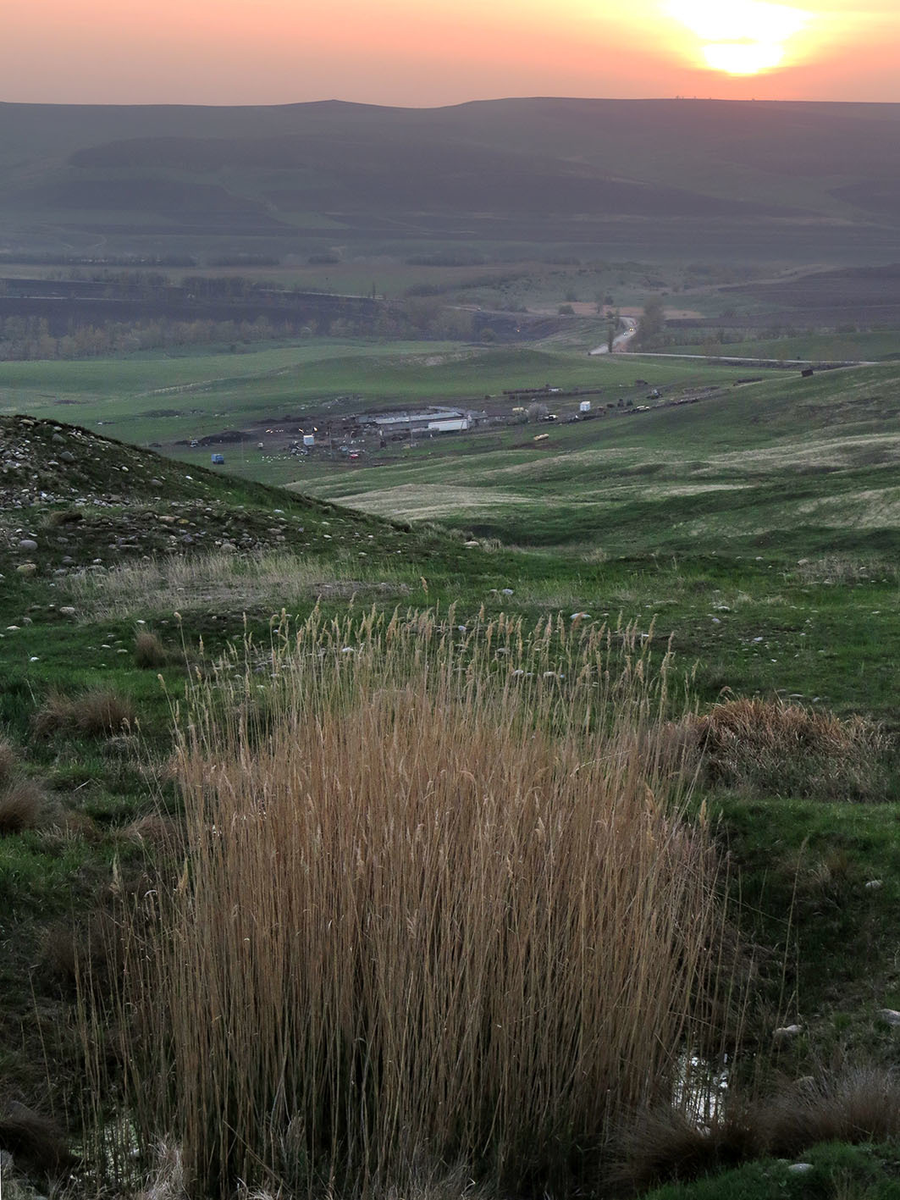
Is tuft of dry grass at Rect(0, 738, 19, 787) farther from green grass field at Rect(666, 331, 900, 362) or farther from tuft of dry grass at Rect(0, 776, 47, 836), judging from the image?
green grass field at Rect(666, 331, 900, 362)

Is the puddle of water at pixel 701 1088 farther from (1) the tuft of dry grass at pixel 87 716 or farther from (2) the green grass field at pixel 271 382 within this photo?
(2) the green grass field at pixel 271 382

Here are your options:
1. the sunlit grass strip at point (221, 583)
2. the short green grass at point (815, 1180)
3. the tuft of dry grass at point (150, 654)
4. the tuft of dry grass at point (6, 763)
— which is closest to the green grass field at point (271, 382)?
the sunlit grass strip at point (221, 583)

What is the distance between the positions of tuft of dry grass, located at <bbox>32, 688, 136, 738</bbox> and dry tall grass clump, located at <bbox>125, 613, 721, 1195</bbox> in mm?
4045

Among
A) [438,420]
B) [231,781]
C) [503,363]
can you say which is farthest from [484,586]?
[503,363]

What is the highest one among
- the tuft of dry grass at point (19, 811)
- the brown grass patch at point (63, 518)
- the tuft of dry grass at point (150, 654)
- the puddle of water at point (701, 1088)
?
the brown grass patch at point (63, 518)

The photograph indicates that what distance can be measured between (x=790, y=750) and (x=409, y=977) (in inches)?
183

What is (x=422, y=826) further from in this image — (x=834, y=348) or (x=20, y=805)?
(x=834, y=348)

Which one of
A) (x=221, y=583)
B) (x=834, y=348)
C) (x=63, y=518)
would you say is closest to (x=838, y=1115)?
(x=221, y=583)

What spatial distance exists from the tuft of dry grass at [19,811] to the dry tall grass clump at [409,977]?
185 cm

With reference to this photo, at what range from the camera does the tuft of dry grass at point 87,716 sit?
9562 millimetres

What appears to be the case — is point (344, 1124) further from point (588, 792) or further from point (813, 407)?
point (813, 407)

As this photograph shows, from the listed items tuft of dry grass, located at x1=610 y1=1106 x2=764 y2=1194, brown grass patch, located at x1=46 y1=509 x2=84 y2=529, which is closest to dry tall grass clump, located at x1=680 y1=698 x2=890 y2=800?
tuft of dry grass, located at x1=610 y1=1106 x2=764 y2=1194

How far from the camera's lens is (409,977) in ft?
16.4

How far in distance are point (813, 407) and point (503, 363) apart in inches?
2951
